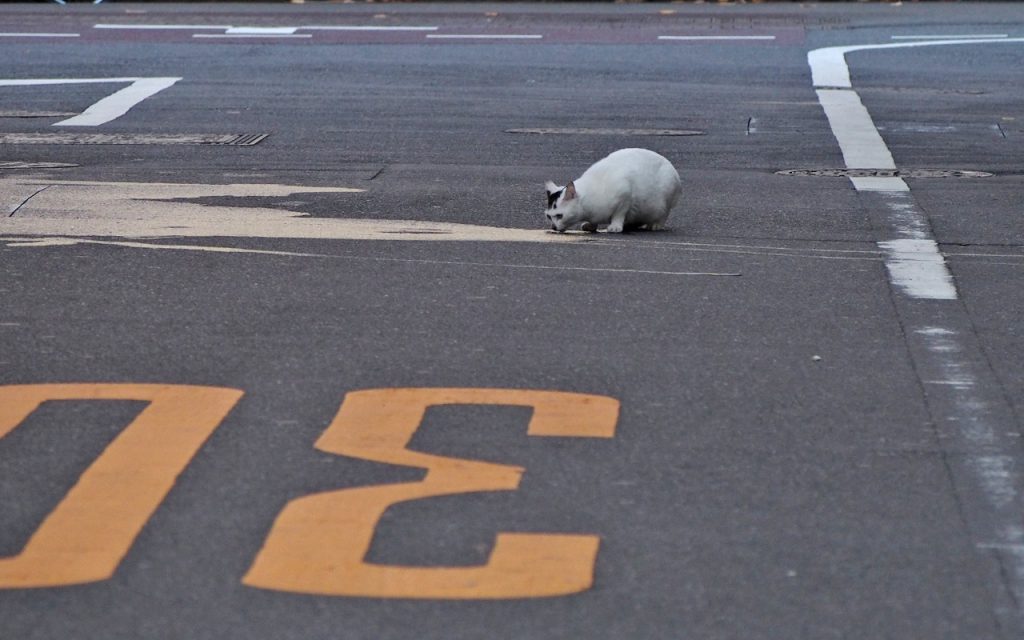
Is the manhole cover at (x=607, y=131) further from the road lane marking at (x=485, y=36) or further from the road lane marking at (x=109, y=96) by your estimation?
the road lane marking at (x=485, y=36)

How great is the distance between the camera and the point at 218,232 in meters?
12.7

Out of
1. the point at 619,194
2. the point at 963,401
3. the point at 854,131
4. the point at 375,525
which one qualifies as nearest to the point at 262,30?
the point at 854,131

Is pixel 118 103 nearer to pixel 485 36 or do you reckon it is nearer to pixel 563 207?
pixel 485 36

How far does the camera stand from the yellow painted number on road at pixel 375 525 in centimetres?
574

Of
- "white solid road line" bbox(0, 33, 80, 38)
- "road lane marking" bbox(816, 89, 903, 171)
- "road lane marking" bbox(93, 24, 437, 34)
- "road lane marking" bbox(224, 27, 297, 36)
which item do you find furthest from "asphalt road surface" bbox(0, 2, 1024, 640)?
"road lane marking" bbox(93, 24, 437, 34)

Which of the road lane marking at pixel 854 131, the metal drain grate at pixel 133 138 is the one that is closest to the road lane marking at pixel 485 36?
the road lane marking at pixel 854 131

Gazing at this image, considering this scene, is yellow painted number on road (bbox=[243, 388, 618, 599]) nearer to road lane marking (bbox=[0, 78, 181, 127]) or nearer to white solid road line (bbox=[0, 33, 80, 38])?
road lane marking (bbox=[0, 78, 181, 127])

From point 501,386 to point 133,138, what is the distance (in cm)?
1137

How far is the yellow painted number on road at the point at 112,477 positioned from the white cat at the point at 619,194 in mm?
4792

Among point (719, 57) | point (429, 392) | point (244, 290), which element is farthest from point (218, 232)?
point (719, 57)

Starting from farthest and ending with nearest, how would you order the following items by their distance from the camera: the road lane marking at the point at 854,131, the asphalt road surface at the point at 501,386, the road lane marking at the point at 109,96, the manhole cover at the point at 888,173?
the road lane marking at the point at 109,96, the road lane marking at the point at 854,131, the manhole cover at the point at 888,173, the asphalt road surface at the point at 501,386

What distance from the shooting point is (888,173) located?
Answer: 53.1 ft

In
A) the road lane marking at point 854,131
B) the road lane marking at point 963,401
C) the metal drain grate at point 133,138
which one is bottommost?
the road lane marking at point 854,131

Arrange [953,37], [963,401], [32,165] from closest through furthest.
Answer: [963,401], [32,165], [953,37]
